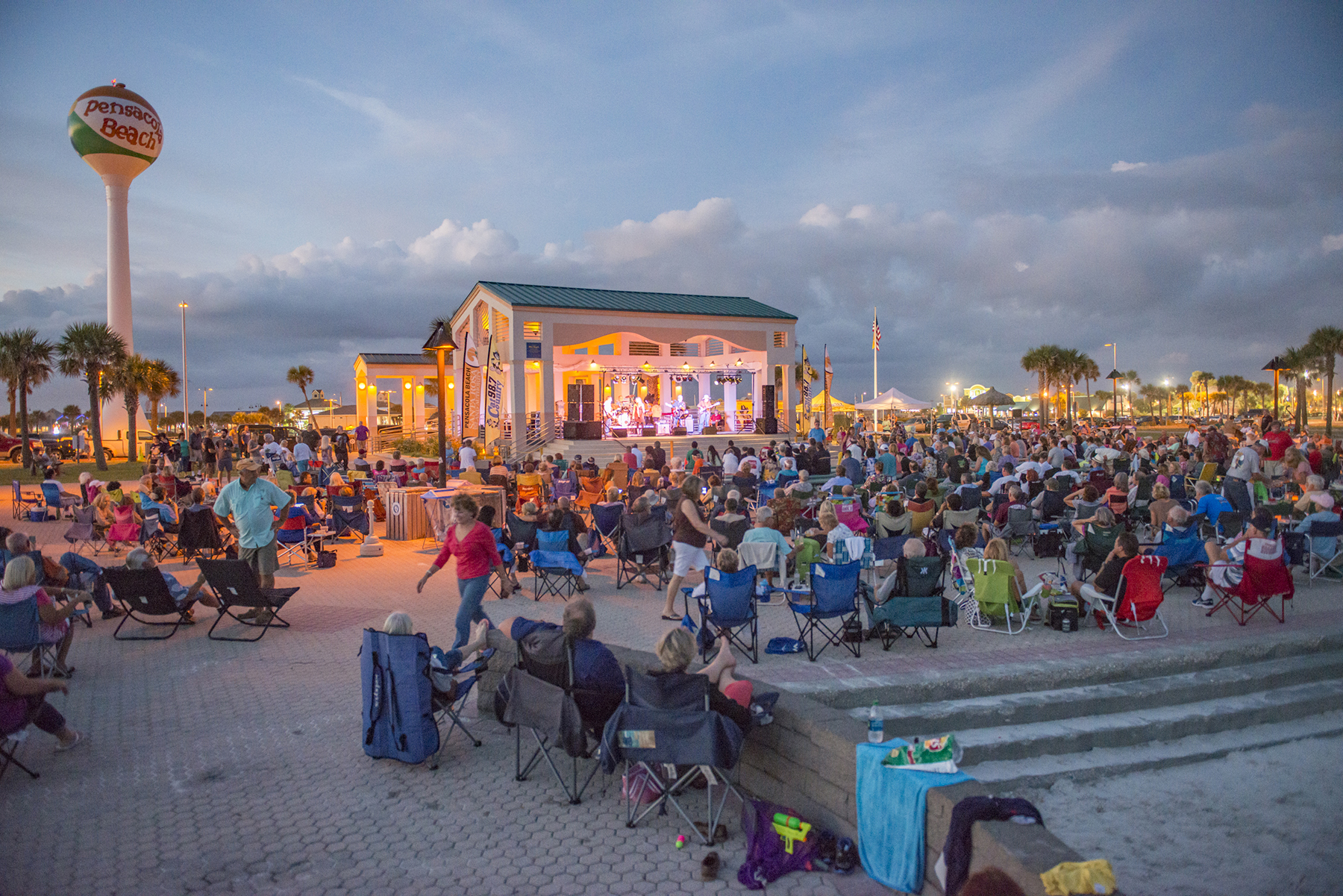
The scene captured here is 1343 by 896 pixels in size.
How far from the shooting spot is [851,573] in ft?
20.4

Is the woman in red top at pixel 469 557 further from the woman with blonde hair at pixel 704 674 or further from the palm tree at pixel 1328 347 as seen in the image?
the palm tree at pixel 1328 347

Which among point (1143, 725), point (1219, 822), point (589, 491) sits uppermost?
point (589, 491)

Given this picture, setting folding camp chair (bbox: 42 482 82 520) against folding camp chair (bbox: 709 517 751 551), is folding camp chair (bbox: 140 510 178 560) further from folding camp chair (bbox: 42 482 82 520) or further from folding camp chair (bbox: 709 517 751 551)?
folding camp chair (bbox: 709 517 751 551)

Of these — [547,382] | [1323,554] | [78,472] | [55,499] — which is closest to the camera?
[1323,554]

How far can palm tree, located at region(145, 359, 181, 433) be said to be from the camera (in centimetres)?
4516

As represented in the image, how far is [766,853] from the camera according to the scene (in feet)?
11.6

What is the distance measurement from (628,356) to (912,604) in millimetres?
25056

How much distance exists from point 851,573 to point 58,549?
1299 centimetres

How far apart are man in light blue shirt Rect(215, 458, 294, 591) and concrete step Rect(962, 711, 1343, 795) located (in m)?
6.49

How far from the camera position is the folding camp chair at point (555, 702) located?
4.01 m

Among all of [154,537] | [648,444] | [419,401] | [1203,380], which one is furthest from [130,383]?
[1203,380]

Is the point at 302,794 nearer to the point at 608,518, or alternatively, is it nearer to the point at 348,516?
the point at 608,518

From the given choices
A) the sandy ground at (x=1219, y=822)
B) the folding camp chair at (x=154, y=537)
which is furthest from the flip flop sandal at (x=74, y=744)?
the folding camp chair at (x=154, y=537)

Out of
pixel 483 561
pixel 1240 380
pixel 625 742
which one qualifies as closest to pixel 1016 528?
pixel 483 561
